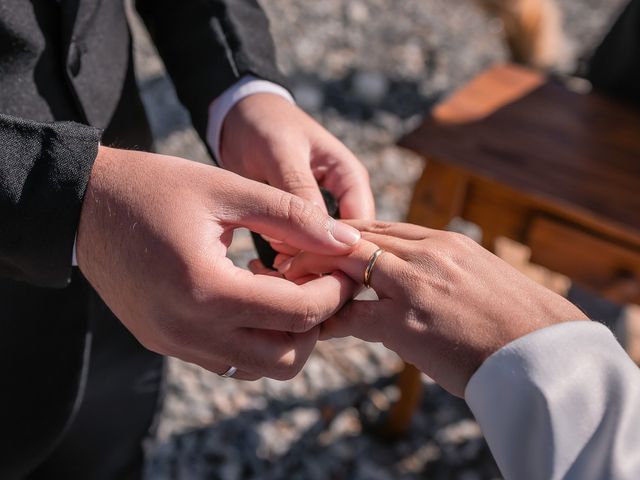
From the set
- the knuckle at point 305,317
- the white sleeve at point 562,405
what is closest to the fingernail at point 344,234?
the knuckle at point 305,317

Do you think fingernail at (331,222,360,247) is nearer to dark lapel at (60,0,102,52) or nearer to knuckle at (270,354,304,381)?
knuckle at (270,354,304,381)

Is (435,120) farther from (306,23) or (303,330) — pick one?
(306,23)

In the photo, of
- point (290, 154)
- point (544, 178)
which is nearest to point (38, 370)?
point (290, 154)

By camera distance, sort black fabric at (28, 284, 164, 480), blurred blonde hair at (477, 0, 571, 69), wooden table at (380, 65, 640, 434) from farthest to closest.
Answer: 1. blurred blonde hair at (477, 0, 571, 69)
2. wooden table at (380, 65, 640, 434)
3. black fabric at (28, 284, 164, 480)

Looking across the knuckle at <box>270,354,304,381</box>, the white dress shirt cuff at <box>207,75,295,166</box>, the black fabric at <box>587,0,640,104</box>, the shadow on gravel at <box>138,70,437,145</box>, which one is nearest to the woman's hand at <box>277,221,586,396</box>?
the knuckle at <box>270,354,304,381</box>

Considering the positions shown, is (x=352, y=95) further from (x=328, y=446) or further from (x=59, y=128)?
(x=59, y=128)

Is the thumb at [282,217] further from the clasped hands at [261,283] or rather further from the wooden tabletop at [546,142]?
the wooden tabletop at [546,142]
